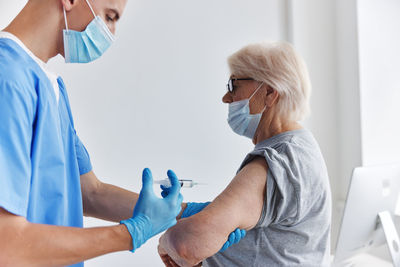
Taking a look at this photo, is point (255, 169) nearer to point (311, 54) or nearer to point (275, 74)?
point (275, 74)

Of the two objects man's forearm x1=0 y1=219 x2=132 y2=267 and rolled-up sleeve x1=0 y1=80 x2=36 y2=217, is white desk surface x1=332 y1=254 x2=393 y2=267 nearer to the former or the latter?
man's forearm x1=0 y1=219 x2=132 y2=267

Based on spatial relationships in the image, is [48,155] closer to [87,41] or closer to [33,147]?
[33,147]

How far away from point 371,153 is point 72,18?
209 cm

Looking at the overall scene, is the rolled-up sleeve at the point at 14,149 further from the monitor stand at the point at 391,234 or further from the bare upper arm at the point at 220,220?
the monitor stand at the point at 391,234

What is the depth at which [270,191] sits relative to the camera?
1.15 m

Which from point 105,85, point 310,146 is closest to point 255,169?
point 310,146

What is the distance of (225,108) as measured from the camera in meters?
2.29

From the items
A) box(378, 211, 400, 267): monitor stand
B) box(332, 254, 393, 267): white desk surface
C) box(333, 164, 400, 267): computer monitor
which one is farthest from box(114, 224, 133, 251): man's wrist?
box(332, 254, 393, 267): white desk surface

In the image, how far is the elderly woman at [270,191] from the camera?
1.11m

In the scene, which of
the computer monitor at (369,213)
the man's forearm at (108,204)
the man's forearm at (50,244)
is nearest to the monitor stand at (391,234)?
the computer monitor at (369,213)

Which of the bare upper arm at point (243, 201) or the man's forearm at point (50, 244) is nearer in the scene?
the man's forearm at point (50, 244)

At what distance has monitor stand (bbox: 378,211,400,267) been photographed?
5.93 ft

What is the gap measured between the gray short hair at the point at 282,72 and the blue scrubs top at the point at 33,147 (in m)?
0.68

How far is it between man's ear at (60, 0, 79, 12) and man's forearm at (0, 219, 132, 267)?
546 millimetres
